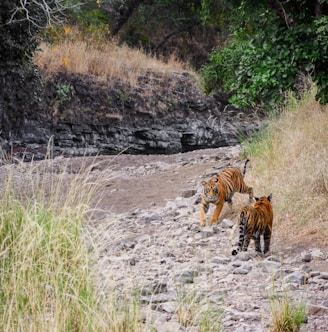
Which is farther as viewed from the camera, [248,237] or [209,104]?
[209,104]

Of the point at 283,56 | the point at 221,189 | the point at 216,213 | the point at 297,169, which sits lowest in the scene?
the point at 216,213

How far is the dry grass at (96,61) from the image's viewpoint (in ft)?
62.5

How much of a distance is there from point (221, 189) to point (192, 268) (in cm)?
215

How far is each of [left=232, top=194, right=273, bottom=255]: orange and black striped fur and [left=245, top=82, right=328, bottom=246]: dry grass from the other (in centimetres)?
57

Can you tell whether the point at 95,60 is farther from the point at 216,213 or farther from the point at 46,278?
the point at 46,278

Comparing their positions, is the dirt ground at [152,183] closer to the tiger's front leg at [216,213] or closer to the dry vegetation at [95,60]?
the tiger's front leg at [216,213]

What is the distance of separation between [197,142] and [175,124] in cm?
93

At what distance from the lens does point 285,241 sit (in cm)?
635

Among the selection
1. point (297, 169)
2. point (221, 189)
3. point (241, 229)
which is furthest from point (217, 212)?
point (241, 229)

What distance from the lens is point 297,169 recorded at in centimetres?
764

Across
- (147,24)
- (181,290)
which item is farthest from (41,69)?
(181,290)

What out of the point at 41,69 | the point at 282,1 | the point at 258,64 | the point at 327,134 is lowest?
the point at 41,69

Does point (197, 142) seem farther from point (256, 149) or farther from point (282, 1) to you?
point (282, 1)

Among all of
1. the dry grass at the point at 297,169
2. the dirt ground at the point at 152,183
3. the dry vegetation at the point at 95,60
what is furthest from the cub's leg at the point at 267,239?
the dry vegetation at the point at 95,60
